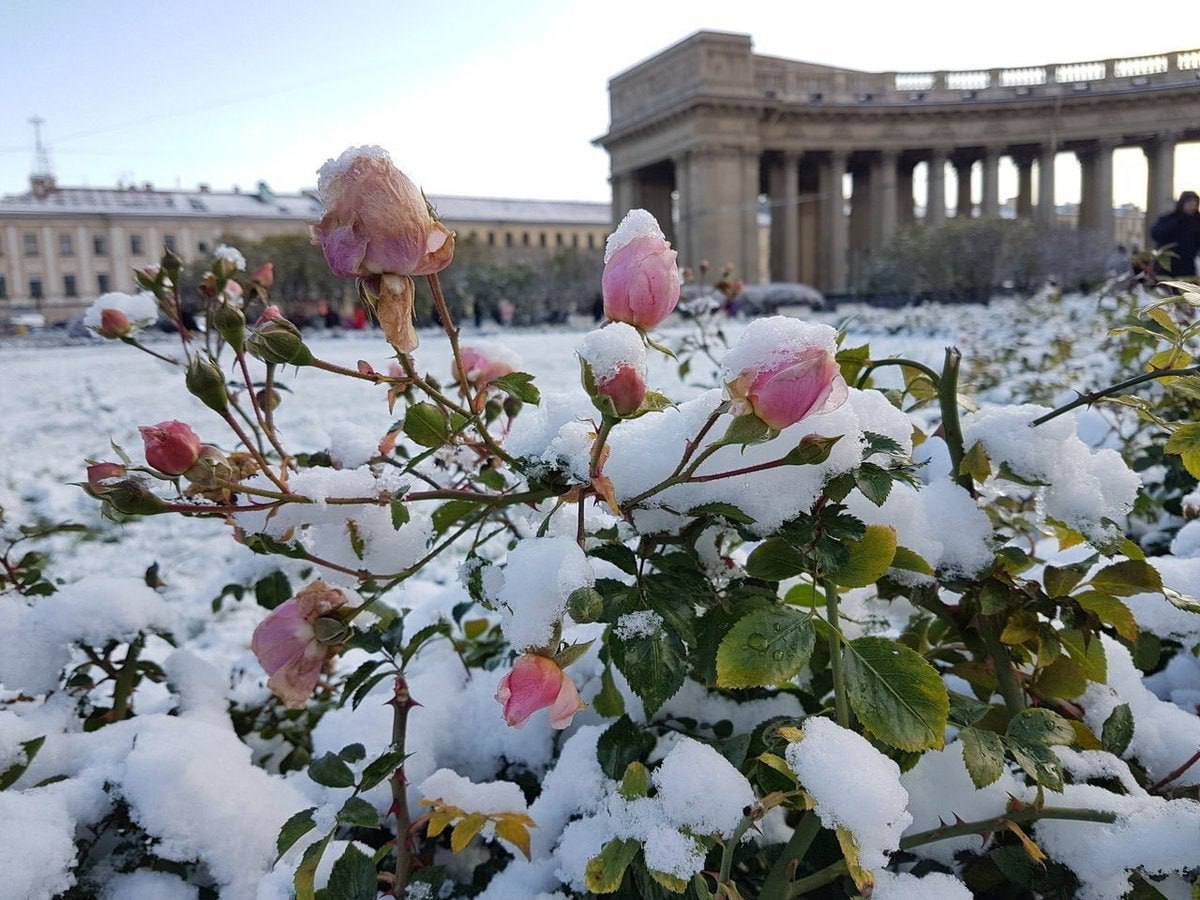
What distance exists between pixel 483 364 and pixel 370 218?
299 mm

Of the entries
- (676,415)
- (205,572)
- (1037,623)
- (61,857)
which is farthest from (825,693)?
(205,572)

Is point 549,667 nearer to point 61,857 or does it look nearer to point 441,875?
point 441,875

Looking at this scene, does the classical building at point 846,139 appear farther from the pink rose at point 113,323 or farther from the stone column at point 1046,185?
the pink rose at point 113,323

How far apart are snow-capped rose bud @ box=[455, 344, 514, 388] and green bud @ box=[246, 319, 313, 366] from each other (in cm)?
25

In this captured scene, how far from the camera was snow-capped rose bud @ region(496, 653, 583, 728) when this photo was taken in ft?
1.21

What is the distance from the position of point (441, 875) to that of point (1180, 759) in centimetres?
50

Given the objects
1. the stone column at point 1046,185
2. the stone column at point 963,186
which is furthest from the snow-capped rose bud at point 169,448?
the stone column at point 963,186

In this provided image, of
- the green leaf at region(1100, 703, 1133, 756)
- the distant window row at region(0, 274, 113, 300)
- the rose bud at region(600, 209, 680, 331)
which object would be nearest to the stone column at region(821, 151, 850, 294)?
the green leaf at region(1100, 703, 1133, 756)

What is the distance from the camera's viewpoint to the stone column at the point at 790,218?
23609mm

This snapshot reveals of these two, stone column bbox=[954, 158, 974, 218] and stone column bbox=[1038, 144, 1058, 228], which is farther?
stone column bbox=[954, 158, 974, 218]

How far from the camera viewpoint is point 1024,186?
25828 mm

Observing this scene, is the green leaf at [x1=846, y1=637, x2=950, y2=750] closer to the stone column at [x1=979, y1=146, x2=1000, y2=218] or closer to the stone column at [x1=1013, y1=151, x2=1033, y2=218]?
the stone column at [x1=979, y1=146, x2=1000, y2=218]

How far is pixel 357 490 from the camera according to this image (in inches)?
17.8

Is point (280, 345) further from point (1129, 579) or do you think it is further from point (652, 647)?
point (1129, 579)
